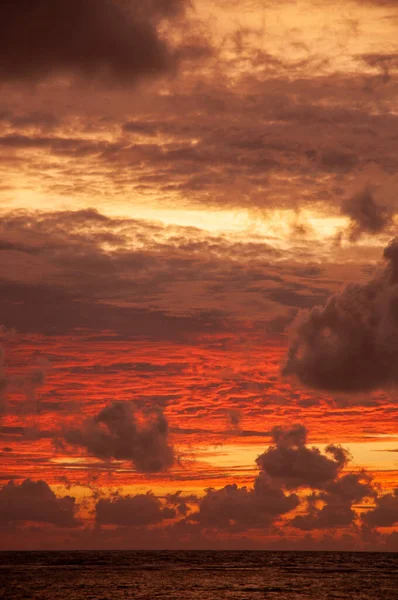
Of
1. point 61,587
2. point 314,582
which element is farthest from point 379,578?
point 61,587

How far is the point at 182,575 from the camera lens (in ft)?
586

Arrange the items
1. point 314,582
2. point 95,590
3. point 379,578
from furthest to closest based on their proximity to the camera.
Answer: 1. point 379,578
2. point 314,582
3. point 95,590

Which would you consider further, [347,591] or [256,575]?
[256,575]

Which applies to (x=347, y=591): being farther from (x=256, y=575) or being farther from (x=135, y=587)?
(x=256, y=575)

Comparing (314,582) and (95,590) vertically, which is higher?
(95,590)

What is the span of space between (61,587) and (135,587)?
42.1 ft

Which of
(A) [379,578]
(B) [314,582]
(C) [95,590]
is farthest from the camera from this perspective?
(A) [379,578]

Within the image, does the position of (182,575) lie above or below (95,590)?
below

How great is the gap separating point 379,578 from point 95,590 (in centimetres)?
7564

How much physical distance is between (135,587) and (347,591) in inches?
1448

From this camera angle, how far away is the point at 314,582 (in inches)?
6152

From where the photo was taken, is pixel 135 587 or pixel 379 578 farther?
pixel 379 578

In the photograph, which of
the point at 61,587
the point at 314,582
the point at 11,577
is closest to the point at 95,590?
the point at 61,587

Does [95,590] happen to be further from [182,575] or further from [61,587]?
[182,575]
